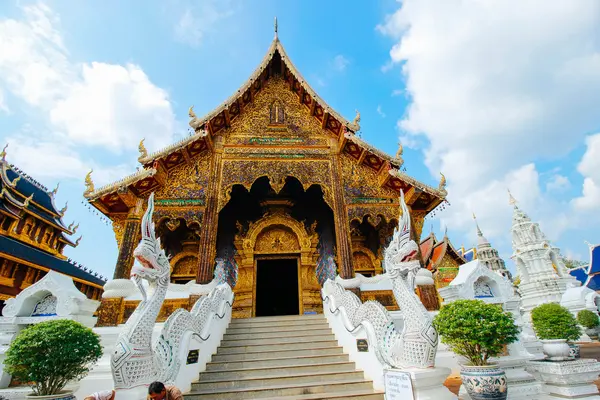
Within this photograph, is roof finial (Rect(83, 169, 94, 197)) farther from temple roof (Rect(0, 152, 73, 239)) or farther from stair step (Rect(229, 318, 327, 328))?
temple roof (Rect(0, 152, 73, 239))

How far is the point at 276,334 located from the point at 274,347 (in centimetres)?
45

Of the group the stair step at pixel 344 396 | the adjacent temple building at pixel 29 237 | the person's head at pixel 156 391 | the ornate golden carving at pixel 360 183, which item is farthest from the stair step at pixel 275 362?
the adjacent temple building at pixel 29 237

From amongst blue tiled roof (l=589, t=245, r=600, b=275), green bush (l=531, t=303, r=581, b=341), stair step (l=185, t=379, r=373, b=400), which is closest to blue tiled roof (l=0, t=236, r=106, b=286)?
stair step (l=185, t=379, r=373, b=400)

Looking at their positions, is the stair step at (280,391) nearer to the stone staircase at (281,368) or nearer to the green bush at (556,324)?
the stone staircase at (281,368)

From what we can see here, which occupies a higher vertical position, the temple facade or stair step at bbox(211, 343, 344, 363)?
the temple facade

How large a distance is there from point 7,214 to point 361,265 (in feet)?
44.6

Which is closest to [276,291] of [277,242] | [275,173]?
[277,242]

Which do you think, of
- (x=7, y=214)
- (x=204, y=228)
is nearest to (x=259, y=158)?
(x=204, y=228)

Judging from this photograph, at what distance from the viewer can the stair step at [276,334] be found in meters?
4.92

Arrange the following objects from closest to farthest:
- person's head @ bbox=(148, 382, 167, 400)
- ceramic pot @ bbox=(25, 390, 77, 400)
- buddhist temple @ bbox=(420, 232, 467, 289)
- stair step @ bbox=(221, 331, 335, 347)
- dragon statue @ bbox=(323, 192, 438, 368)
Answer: person's head @ bbox=(148, 382, 167, 400) → ceramic pot @ bbox=(25, 390, 77, 400) → dragon statue @ bbox=(323, 192, 438, 368) → stair step @ bbox=(221, 331, 335, 347) → buddhist temple @ bbox=(420, 232, 467, 289)

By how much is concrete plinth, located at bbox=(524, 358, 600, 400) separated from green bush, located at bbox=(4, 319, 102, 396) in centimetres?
491

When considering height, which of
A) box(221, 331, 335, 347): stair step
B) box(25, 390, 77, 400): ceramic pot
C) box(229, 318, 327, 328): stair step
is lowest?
box(25, 390, 77, 400): ceramic pot

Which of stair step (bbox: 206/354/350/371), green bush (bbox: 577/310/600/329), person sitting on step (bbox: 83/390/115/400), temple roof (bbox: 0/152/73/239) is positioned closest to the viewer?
person sitting on step (bbox: 83/390/115/400)

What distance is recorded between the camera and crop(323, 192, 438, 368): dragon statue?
280cm
